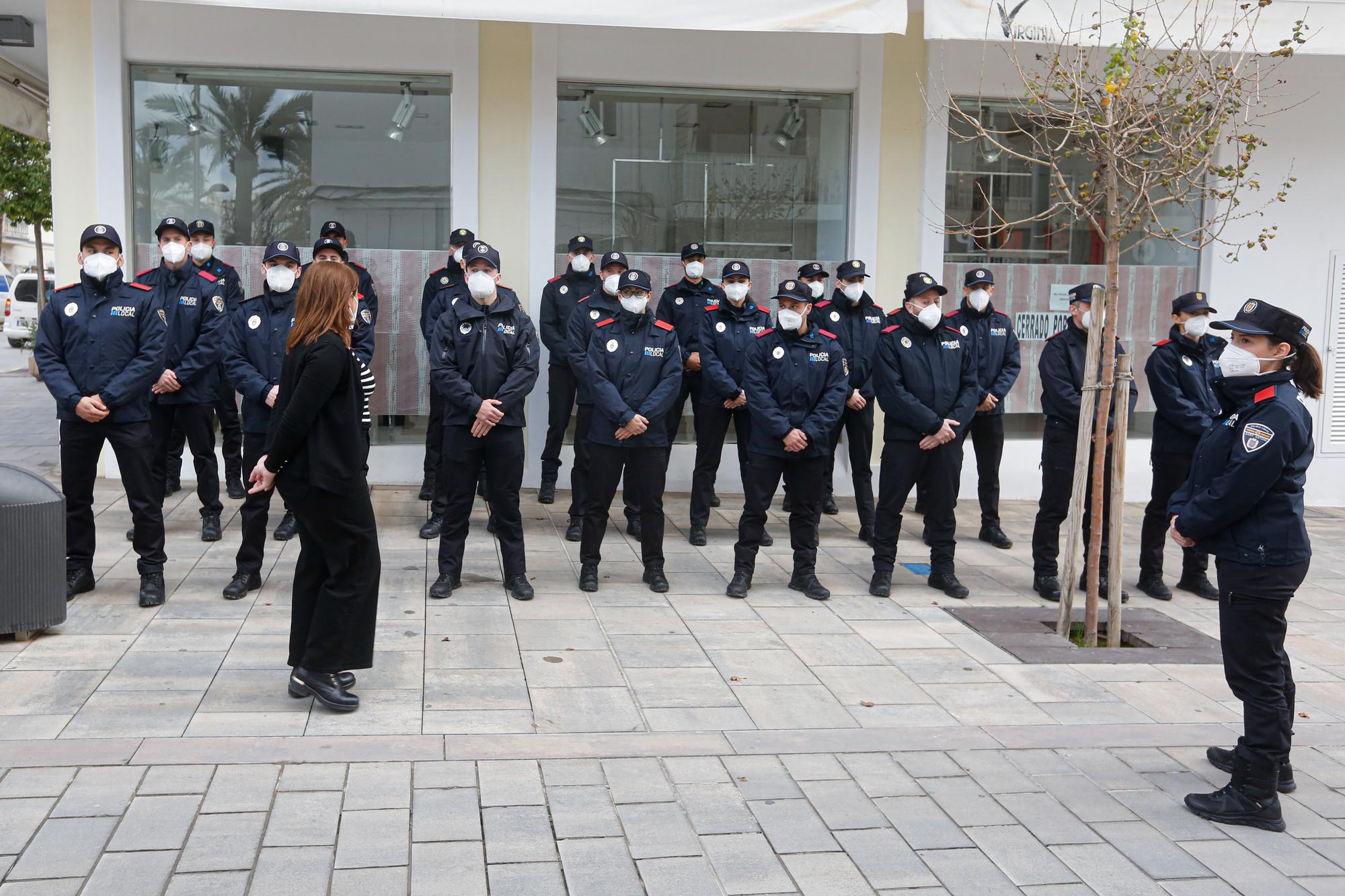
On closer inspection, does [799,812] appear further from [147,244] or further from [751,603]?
[147,244]

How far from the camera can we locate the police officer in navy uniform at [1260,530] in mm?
4668

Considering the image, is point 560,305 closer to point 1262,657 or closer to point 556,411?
point 556,411

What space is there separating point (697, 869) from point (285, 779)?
169 centimetres

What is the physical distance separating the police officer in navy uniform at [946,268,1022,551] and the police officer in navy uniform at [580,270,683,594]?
2.50 meters

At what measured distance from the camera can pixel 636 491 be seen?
8070 millimetres

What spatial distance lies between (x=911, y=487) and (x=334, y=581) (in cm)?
411

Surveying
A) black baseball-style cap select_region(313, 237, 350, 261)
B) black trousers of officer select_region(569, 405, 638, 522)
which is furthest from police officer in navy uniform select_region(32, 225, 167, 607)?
black trousers of officer select_region(569, 405, 638, 522)

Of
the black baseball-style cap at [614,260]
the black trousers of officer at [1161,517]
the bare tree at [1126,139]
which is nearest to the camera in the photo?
the bare tree at [1126,139]

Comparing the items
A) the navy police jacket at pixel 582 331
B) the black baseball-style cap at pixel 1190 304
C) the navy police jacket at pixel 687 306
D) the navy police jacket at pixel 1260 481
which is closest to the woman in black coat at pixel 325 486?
the navy police jacket at pixel 582 331

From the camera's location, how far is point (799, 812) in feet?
15.0

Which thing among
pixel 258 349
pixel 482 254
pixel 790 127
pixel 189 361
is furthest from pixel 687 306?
pixel 189 361

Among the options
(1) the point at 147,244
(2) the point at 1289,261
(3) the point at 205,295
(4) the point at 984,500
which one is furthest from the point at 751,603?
(2) the point at 1289,261

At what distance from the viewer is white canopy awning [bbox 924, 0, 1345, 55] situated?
9328 mm

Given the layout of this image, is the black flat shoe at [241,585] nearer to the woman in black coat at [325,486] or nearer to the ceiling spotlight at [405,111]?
the woman in black coat at [325,486]
